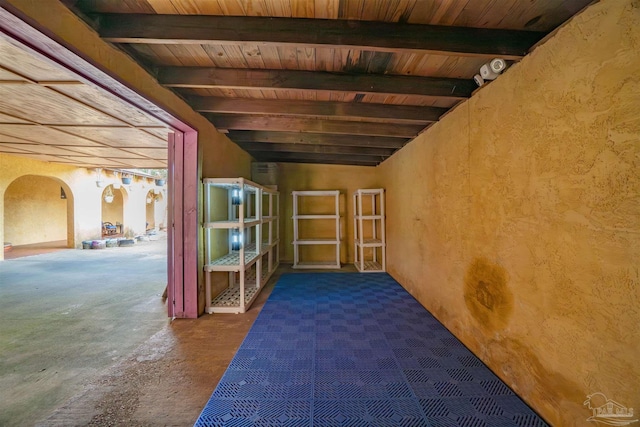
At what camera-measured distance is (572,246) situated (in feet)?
3.77

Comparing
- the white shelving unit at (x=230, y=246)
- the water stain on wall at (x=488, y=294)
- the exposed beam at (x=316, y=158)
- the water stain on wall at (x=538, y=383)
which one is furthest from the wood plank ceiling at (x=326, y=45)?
the exposed beam at (x=316, y=158)

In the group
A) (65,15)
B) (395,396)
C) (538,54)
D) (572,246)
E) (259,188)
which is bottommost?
(395,396)

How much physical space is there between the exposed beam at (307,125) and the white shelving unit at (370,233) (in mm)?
1599

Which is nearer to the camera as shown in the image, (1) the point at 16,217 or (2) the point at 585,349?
(2) the point at 585,349

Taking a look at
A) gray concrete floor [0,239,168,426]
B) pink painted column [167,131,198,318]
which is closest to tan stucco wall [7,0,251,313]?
pink painted column [167,131,198,318]

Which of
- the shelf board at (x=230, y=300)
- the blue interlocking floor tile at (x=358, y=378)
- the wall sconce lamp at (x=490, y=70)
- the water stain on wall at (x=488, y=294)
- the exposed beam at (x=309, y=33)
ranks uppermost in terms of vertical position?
the exposed beam at (x=309, y=33)

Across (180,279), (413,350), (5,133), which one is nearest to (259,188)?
(180,279)

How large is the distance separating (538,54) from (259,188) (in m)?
2.95

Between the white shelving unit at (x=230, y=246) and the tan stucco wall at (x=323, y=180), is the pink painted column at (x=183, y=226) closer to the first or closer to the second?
the white shelving unit at (x=230, y=246)

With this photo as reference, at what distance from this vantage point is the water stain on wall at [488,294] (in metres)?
1.56

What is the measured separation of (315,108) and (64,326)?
3.46 m

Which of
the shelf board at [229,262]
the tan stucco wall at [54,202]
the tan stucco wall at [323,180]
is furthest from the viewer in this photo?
the tan stucco wall at [54,202]

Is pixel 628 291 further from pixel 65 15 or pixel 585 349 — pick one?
pixel 65 15

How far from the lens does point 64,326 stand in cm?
236
